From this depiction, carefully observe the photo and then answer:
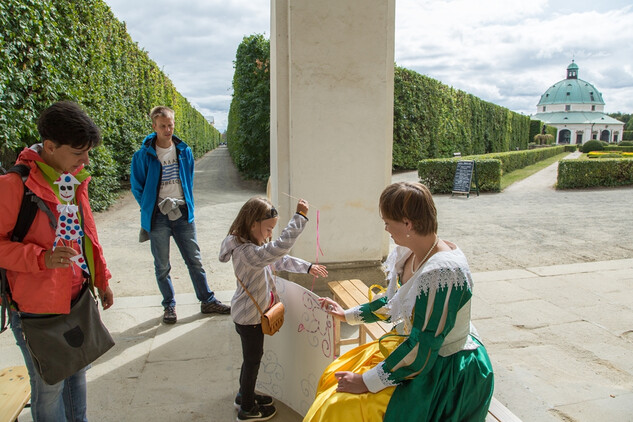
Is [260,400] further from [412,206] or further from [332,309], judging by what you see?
[412,206]

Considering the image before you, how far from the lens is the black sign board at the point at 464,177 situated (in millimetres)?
13742

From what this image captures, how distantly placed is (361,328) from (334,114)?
6.37ft

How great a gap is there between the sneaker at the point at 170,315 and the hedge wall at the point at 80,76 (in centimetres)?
374

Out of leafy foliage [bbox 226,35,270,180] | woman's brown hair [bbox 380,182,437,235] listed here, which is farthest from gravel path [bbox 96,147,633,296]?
woman's brown hair [bbox 380,182,437,235]

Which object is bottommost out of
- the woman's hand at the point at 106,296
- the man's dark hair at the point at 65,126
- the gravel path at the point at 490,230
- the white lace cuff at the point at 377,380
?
the gravel path at the point at 490,230

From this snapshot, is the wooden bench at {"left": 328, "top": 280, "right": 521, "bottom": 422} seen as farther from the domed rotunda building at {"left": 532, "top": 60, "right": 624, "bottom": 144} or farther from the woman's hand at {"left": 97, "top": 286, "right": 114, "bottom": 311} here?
the domed rotunda building at {"left": 532, "top": 60, "right": 624, "bottom": 144}

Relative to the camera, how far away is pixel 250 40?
47.8 ft

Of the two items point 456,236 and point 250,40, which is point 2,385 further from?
point 250,40

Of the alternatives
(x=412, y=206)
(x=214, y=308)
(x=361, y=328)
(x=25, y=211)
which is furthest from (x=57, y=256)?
(x=214, y=308)

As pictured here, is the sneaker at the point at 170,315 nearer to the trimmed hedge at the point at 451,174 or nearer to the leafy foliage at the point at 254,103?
the leafy foliage at the point at 254,103

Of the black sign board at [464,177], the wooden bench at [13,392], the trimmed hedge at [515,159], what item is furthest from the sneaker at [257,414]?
the trimmed hedge at [515,159]

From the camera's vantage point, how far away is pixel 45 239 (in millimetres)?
1901

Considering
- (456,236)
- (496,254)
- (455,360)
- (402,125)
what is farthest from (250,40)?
(455,360)

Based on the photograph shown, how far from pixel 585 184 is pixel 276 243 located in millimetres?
16155
